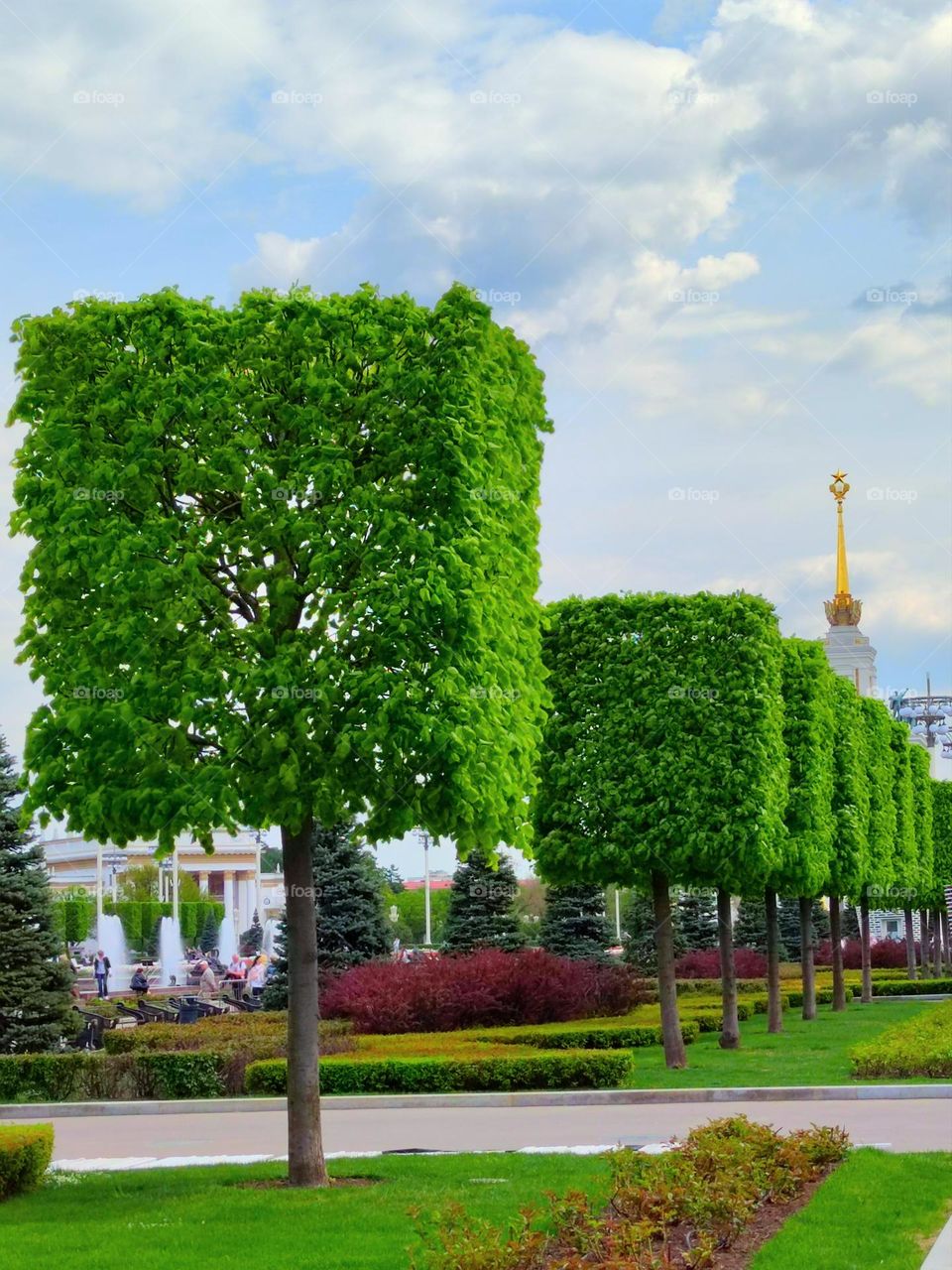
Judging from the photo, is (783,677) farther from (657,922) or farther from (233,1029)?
(233,1029)

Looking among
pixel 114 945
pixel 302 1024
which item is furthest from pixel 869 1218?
pixel 114 945

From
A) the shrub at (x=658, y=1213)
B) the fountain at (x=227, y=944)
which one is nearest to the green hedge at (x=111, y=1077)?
the shrub at (x=658, y=1213)

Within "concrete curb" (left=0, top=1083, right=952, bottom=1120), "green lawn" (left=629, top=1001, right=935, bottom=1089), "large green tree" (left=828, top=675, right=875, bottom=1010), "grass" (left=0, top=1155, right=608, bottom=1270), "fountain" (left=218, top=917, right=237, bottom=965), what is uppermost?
"large green tree" (left=828, top=675, right=875, bottom=1010)

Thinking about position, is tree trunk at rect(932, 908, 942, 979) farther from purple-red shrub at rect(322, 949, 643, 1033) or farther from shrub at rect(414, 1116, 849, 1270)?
shrub at rect(414, 1116, 849, 1270)

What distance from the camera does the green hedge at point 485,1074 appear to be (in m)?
21.1

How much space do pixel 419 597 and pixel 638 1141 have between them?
6.76 meters

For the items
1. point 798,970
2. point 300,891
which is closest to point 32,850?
point 300,891

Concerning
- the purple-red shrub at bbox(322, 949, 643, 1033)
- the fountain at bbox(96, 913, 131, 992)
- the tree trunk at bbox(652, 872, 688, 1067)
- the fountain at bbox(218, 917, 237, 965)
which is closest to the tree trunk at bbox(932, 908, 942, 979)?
the fountain at bbox(218, 917, 237, 965)

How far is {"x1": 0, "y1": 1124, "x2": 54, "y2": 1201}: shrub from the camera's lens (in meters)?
12.7

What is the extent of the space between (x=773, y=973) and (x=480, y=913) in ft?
36.8

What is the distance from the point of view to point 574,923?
145 feet

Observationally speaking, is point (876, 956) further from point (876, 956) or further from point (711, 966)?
point (711, 966)

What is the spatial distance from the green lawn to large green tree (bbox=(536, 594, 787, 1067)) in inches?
43.7

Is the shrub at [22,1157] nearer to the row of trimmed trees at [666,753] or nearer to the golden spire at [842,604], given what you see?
the row of trimmed trees at [666,753]
